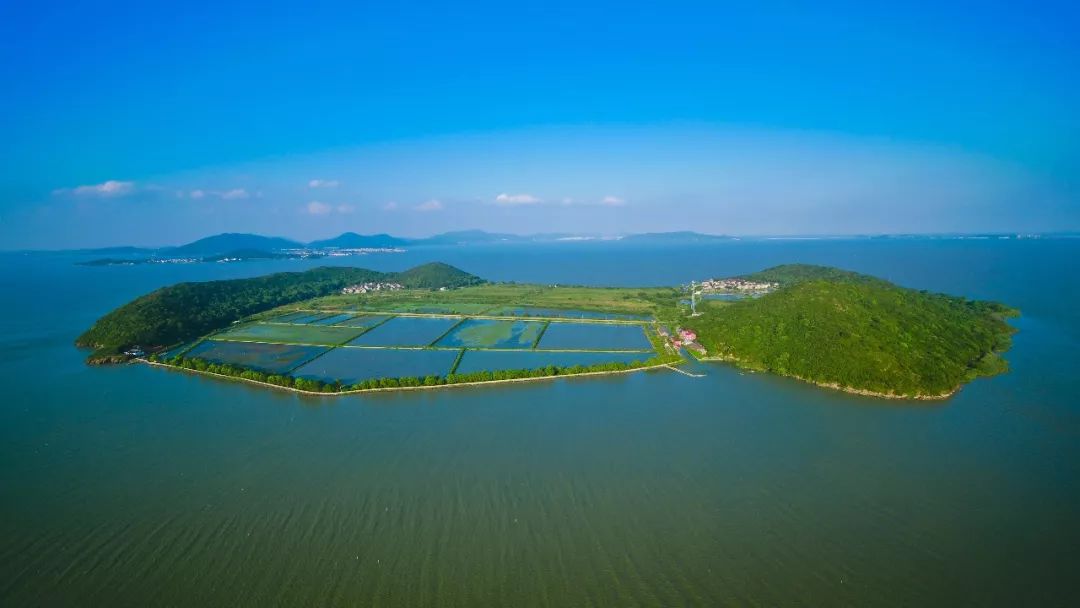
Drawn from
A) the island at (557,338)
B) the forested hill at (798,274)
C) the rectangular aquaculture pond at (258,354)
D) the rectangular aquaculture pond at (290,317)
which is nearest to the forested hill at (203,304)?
the island at (557,338)

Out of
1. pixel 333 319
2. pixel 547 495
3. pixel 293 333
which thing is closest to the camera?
pixel 547 495

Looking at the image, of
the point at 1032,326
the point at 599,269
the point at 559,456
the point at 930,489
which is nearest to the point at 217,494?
the point at 559,456

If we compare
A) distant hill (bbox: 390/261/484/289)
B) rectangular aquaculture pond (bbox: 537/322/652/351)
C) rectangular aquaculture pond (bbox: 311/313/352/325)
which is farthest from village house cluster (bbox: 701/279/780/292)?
rectangular aquaculture pond (bbox: 311/313/352/325)

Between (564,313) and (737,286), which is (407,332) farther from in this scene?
(737,286)

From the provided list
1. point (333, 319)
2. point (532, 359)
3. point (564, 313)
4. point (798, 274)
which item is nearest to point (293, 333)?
point (333, 319)

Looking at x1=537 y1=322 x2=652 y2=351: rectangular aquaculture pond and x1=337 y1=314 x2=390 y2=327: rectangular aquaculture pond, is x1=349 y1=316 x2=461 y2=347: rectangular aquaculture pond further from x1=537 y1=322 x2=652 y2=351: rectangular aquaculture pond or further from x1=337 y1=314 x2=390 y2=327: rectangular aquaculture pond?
x1=537 y1=322 x2=652 y2=351: rectangular aquaculture pond
